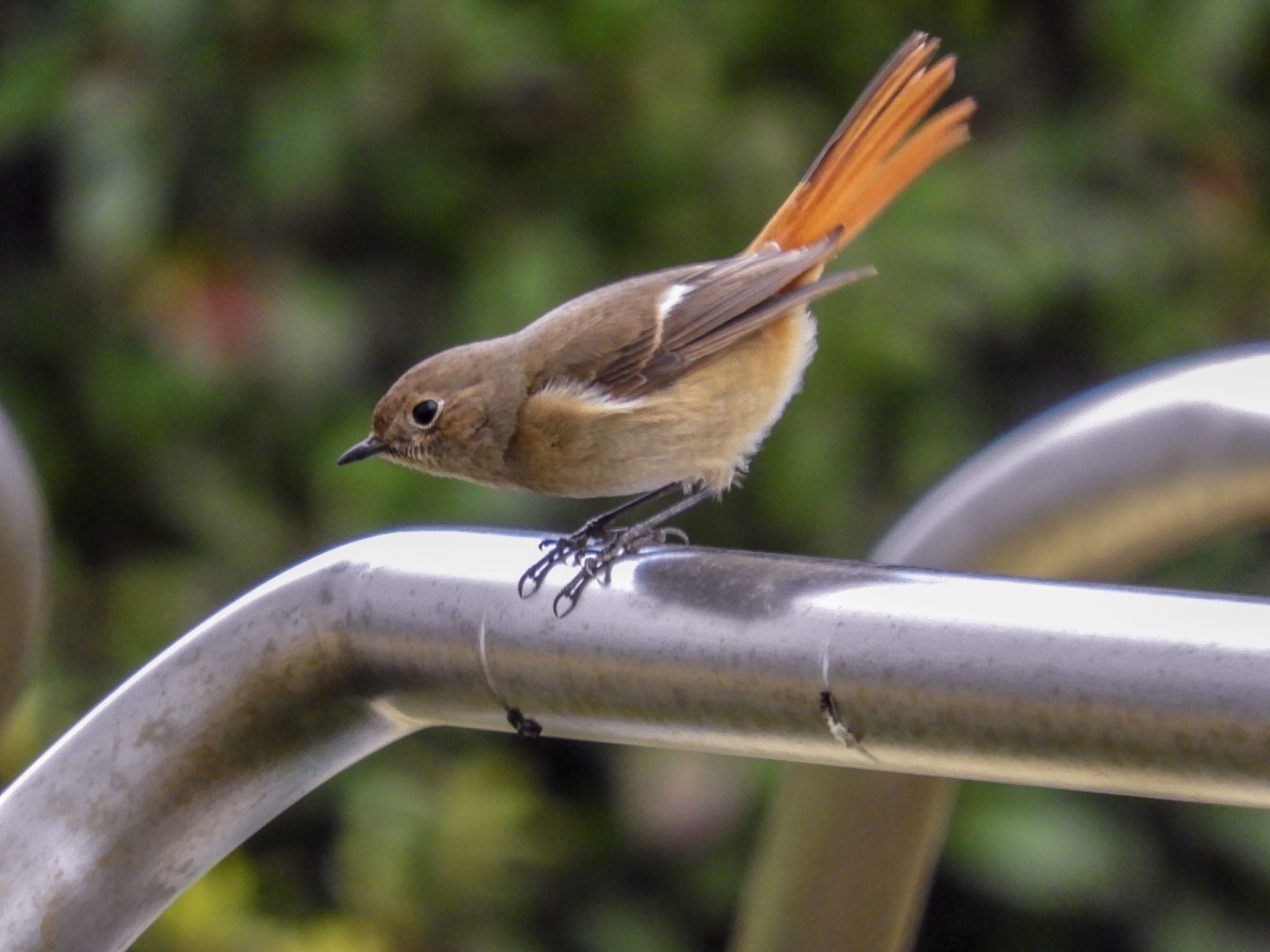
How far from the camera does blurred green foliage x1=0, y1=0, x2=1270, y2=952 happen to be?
3.42 metres

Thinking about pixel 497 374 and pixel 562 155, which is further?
pixel 562 155

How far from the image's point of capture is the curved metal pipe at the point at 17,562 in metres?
1.78

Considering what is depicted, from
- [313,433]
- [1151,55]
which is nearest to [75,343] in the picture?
[313,433]

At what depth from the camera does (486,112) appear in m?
3.72

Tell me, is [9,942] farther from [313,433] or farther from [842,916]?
[313,433]

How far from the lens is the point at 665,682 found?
47.4 inches

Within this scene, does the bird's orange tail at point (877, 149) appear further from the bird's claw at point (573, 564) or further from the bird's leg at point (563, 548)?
the bird's claw at point (573, 564)

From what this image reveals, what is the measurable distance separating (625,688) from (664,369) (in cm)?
143

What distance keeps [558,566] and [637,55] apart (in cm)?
246

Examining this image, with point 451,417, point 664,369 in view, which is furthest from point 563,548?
point 664,369

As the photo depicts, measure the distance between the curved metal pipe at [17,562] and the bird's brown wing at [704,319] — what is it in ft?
3.19

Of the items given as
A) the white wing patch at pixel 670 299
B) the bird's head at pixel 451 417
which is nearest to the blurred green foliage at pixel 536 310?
the white wing patch at pixel 670 299

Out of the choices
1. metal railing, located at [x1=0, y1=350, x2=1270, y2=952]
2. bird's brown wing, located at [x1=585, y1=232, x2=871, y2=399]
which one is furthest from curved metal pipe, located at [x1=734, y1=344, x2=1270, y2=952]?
bird's brown wing, located at [x1=585, y1=232, x2=871, y2=399]

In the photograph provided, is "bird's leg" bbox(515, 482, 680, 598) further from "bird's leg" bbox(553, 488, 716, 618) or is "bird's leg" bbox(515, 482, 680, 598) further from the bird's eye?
the bird's eye
